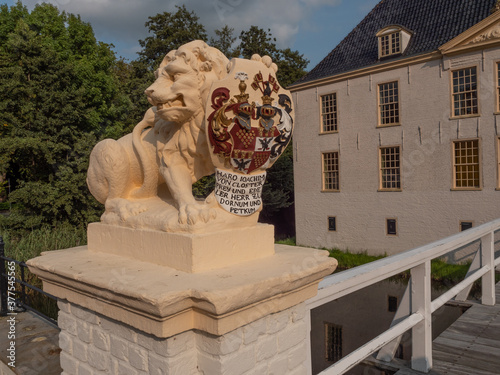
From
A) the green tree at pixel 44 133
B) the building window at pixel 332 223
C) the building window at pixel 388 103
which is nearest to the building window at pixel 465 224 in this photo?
the building window at pixel 388 103

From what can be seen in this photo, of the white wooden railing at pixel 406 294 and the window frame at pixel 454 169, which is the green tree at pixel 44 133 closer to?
the window frame at pixel 454 169

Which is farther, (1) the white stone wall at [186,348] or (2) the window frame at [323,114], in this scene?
(2) the window frame at [323,114]

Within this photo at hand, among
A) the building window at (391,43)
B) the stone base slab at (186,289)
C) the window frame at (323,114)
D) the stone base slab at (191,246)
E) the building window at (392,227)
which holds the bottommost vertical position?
the building window at (392,227)

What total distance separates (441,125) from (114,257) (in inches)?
609

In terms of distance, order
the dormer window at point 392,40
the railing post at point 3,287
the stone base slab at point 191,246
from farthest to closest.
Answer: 1. the dormer window at point 392,40
2. the railing post at point 3,287
3. the stone base slab at point 191,246

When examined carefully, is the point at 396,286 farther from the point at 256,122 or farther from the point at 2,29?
the point at 2,29

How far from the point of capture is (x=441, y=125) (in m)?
15.3

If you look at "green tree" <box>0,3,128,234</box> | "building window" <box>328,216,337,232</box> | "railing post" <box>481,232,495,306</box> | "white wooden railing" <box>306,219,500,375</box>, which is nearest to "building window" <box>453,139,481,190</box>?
"building window" <box>328,216,337,232</box>

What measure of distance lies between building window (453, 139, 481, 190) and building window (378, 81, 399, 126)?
8.63 ft

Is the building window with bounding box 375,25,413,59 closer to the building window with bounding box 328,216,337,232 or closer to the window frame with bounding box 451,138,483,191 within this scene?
the window frame with bounding box 451,138,483,191

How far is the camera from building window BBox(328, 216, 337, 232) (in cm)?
1822

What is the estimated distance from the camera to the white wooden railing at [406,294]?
2.45 meters

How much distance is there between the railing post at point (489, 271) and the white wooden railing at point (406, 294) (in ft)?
0.75

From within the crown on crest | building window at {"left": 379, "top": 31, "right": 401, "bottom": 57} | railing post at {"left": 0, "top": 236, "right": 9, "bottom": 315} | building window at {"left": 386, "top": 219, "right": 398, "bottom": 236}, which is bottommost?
building window at {"left": 386, "top": 219, "right": 398, "bottom": 236}
